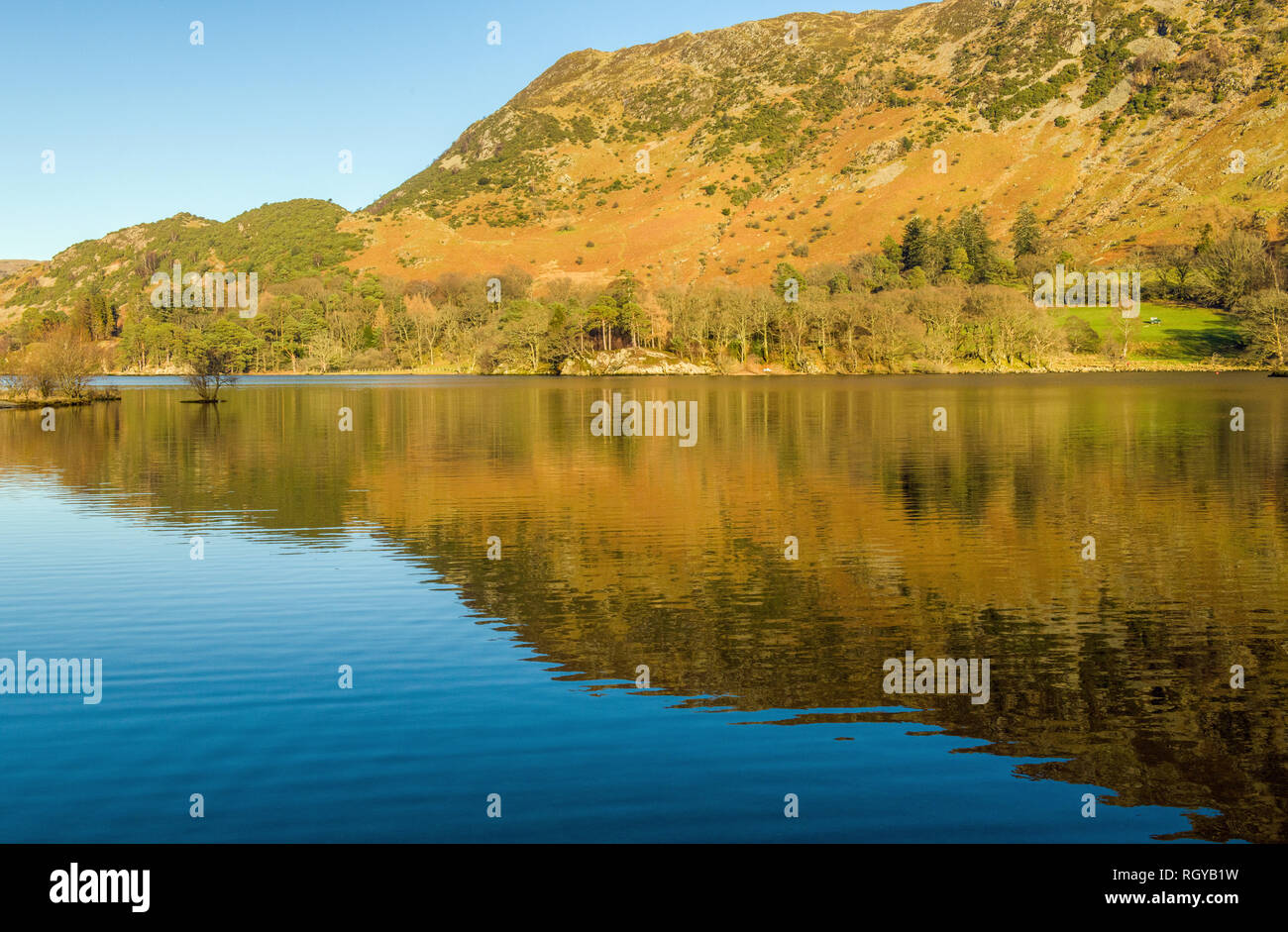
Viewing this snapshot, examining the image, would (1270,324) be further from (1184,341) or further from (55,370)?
(55,370)

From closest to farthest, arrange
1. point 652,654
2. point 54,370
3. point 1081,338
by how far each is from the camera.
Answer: point 652,654 < point 54,370 < point 1081,338

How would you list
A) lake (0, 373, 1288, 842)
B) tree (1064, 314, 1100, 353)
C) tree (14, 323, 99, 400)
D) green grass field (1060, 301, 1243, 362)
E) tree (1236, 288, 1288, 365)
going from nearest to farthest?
1. lake (0, 373, 1288, 842)
2. tree (14, 323, 99, 400)
3. tree (1236, 288, 1288, 365)
4. green grass field (1060, 301, 1243, 362)
5. tree (1064, 314, 1100, 353)

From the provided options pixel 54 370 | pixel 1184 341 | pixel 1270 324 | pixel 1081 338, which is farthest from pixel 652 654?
pixel 1184 341

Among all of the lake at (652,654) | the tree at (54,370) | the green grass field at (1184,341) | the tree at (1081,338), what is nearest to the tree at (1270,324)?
the green grass field at (1184,341)

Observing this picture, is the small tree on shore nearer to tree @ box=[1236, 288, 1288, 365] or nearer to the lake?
the lake

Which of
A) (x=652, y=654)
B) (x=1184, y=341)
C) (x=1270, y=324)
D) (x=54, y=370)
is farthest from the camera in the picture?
(x=1184, y=341)

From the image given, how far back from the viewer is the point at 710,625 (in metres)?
19.5

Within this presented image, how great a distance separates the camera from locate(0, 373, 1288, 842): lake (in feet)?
38.0

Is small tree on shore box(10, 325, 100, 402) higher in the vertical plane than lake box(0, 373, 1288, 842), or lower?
higher

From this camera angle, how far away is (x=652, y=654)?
1780 cm

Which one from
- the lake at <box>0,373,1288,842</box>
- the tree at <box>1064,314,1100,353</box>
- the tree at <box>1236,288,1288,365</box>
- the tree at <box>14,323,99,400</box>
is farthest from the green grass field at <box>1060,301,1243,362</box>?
the lake at <box>0,373,1288,842</box>

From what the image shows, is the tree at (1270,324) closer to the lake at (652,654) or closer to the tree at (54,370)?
the lake at (652,654)
